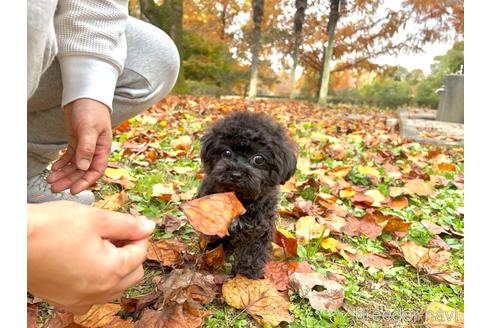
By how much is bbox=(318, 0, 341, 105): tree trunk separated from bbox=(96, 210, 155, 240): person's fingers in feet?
56.2

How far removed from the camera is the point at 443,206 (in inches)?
125

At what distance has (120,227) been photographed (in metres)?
1.01

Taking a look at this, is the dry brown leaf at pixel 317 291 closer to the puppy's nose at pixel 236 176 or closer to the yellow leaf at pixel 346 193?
the puppy's nose at pixel 236 176

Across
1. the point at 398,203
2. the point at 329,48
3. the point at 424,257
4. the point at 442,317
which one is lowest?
the point at 442,317

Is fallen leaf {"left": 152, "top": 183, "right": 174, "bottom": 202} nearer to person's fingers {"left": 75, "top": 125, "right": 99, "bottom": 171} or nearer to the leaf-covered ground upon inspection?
the leaf-covered ground

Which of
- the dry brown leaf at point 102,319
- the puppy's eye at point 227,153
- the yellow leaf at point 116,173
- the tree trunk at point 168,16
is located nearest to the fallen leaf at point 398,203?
the puppy's eye at point 227,153

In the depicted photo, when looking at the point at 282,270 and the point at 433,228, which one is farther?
the point at 433,228

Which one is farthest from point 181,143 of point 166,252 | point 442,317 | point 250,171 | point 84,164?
point 442,317

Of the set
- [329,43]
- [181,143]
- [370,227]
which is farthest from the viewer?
[329,43]

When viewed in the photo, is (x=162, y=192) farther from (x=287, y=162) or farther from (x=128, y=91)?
(x=287, y=162)

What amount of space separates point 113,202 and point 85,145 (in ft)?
3.38

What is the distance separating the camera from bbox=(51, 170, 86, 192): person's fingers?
179 centimetres

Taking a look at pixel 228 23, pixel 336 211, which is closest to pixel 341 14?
pixel 228 23

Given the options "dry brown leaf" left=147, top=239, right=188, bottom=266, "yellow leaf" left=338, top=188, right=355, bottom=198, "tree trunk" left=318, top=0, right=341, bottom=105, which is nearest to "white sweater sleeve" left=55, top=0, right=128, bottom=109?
"dry brown leaf" left=147, top=239, right=188, bottom=266
